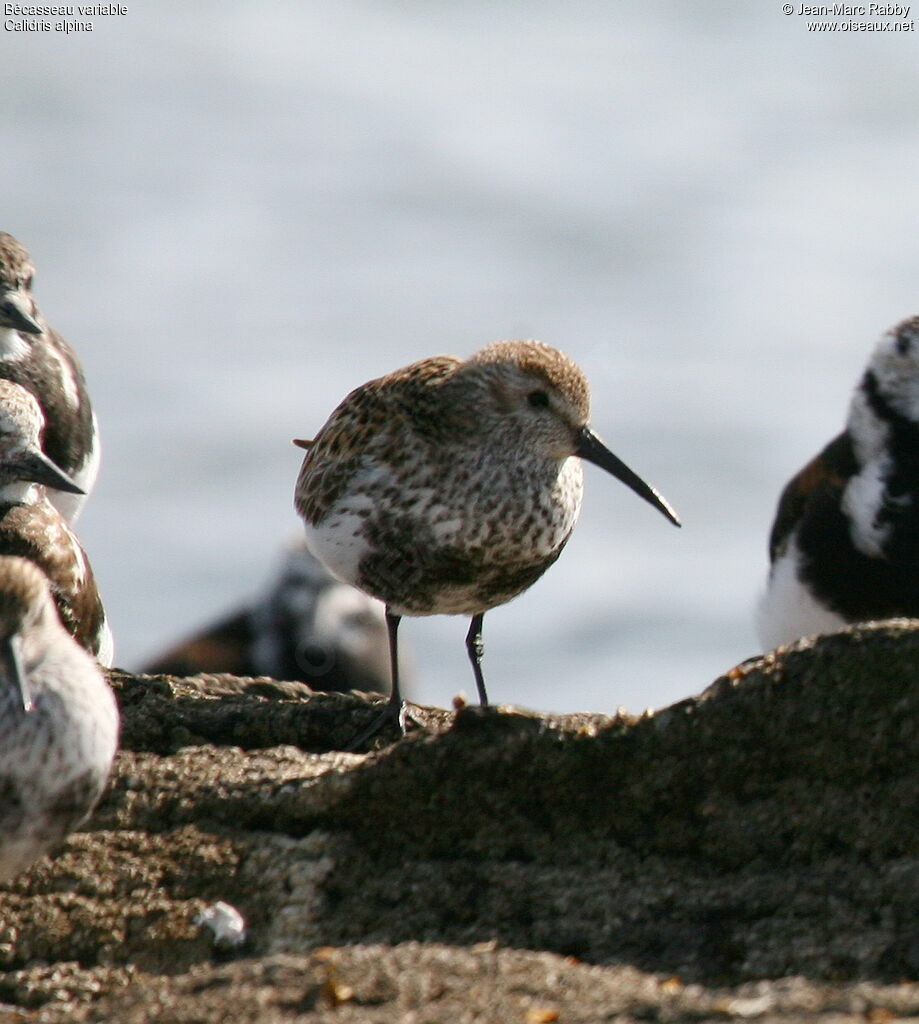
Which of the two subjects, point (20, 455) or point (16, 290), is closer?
point (20, 455)

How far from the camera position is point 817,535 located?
554cm

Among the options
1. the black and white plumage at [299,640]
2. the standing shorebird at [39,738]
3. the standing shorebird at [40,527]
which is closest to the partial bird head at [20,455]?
the standing shorebird at [40,527]

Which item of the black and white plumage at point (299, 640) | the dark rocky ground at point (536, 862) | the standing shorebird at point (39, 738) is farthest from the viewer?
the black and white plumage at point (299, 640)

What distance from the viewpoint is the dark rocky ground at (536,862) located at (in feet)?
10.9

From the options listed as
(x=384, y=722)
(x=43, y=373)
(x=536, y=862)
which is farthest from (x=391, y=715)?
(x=43, y=373)

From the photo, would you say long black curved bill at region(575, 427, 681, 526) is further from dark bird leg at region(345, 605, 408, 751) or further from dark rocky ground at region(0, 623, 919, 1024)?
dark rocky ground at region(0, 623, 919, 1024)

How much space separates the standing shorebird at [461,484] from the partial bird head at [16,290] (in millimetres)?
1858

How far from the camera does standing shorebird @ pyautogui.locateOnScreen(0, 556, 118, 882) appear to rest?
11.6 ft

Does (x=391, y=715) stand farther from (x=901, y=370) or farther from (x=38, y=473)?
(x=901, y=370)

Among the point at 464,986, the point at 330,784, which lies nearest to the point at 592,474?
the point at 330,784

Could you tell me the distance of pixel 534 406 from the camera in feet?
15.6

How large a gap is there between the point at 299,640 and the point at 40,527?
623 cm

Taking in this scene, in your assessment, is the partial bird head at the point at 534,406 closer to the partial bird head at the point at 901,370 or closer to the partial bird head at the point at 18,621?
the partial bird head at the point at 901,370

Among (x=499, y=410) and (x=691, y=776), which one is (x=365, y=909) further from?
(x=499, y=410)
